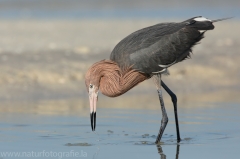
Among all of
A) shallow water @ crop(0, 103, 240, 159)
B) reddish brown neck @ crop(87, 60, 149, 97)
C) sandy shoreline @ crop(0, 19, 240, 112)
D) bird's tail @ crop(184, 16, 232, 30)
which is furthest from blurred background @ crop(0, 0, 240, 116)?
bird's tail @ crop(184, 16, 232, 30)

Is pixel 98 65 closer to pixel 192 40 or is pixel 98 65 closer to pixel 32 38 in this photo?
pixel 192 40

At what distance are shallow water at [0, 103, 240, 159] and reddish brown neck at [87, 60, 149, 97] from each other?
0.67 meters

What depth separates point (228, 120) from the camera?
35.7 ft

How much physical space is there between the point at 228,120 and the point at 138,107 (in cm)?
203

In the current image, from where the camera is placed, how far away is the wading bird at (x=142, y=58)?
968cm

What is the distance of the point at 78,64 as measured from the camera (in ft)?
49.8

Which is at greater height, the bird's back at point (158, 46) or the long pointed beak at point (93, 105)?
the bird's back at point (158, 46)

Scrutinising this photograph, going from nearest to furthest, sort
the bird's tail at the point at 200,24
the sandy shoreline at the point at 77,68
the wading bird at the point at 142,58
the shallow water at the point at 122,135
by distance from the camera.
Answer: the shallow water at the point at 122,135 < the wading bird at the point at 142,58 < the bird's tail at the point at 200,24 < the sandy shoreline at the point at 77,68

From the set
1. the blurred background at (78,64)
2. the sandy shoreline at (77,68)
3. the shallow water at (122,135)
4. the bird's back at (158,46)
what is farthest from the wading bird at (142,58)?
the sandy shoreline at (77,68)

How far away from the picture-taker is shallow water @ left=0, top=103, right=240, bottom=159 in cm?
854

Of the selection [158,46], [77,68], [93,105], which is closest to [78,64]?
[77,68]

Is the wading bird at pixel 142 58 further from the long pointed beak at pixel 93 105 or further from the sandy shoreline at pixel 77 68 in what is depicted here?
the sandy shoreline at pixel 77 68

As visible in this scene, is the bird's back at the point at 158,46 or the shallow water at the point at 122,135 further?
the bird's back at the point at 158,46

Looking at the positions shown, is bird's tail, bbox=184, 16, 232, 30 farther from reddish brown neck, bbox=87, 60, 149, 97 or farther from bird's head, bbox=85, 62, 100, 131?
bird's head, bbox=85, 62, 100, 131
